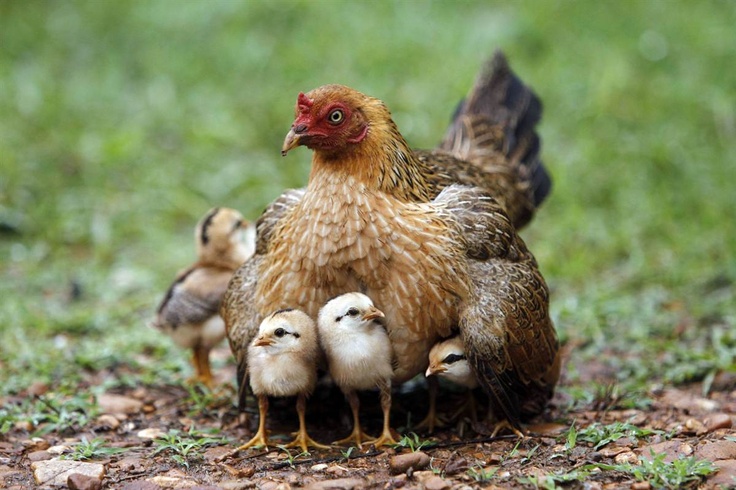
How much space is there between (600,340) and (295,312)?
8.69 ft

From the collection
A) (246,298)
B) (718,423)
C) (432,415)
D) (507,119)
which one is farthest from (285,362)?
(507,119)

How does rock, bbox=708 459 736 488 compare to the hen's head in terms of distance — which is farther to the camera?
the hen's head

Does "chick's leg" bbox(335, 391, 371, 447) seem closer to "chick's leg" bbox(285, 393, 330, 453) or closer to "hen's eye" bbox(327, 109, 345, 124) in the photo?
"chick's leg" bbox(285, 393, 330, 453)

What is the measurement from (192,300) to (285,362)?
134 centimetres

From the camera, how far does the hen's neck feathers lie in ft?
14.3

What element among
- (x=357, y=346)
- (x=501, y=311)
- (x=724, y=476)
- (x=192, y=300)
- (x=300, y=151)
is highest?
(x=300, y=151)

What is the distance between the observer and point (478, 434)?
15.1 feet

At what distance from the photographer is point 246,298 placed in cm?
470

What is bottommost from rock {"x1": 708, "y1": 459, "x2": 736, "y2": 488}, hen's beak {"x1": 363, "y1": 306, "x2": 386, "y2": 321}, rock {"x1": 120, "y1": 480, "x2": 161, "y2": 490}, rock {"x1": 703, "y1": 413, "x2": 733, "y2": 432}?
rock {"x1": 708, "y1": 459, "x2": 736, "y2": 488}

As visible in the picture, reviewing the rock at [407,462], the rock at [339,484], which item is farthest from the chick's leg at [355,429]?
the rock at [339,484]

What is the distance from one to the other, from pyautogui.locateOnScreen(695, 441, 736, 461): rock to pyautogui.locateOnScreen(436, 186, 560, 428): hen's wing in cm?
85

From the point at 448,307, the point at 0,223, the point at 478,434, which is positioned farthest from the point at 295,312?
the point at 0,223

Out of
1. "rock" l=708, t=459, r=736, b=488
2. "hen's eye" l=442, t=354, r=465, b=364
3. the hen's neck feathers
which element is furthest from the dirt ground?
the hen's neck feathers

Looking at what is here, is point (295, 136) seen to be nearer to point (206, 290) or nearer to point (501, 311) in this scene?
point (501, 311)
